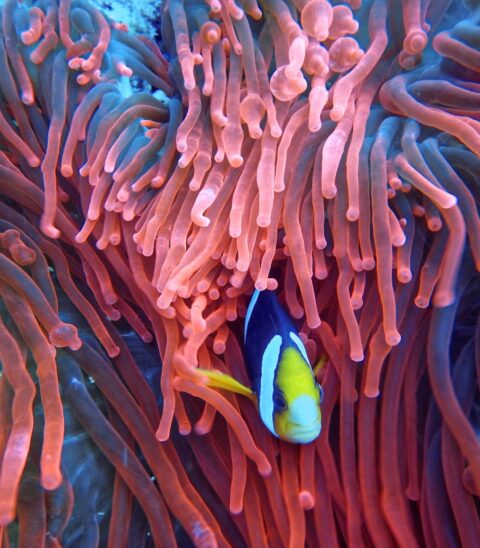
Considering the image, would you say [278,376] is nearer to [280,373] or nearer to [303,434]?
[280,373]

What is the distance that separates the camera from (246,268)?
91 cm

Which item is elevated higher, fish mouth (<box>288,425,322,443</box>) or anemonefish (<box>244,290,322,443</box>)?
anemonefish (<box>244,290,322,443</box>)

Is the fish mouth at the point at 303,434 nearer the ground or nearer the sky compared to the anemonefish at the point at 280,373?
nearer the ground

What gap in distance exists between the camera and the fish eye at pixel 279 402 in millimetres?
960

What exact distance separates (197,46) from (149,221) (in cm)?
41

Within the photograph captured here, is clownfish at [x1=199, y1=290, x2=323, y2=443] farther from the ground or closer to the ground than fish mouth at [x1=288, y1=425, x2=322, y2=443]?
farther from the ground

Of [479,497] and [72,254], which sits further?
[72,254]

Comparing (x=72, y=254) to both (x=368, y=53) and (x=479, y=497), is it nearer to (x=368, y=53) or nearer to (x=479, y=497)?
(x=368, y=53)

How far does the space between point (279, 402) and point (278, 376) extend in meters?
0.05

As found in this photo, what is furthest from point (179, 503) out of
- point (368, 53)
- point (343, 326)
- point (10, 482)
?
point (368, 53)

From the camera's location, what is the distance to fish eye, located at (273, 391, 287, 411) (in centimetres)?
96

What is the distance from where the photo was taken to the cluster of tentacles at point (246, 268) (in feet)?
2.93

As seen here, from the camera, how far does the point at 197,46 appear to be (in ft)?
3.53

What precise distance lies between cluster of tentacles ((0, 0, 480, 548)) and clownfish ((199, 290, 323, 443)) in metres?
0.04
